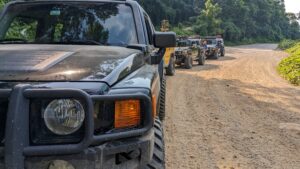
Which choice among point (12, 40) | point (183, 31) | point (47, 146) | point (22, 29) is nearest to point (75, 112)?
point (47, 146)

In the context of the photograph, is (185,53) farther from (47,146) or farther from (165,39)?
(47,146)

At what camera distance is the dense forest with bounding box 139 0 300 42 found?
5478cm

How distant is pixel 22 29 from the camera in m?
4.11

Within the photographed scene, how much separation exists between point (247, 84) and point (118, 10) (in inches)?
369

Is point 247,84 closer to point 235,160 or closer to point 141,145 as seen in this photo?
point 235,160

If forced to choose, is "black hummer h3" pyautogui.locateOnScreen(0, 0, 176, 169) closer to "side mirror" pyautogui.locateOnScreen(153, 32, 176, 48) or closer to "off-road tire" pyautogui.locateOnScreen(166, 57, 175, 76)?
"side mirror" pyautogui.locateOnScreen(153, 32, 176, 48)

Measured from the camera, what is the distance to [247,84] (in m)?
12.5

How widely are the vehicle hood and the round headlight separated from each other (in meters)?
0.20

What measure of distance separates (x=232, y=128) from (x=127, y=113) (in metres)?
4.59

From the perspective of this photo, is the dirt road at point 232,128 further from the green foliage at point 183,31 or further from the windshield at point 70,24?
the green foliage at point 183,31

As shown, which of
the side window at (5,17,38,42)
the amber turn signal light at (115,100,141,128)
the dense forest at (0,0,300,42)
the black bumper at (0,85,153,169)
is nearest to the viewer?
the black bumper at (0,85,153,169)

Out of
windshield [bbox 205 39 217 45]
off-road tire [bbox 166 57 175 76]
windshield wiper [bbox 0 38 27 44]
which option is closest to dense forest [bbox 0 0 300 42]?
windshield [bbox 205 39 217 45]

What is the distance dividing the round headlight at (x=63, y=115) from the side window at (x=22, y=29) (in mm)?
1954

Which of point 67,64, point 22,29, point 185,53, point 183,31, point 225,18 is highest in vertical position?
point 225,18
